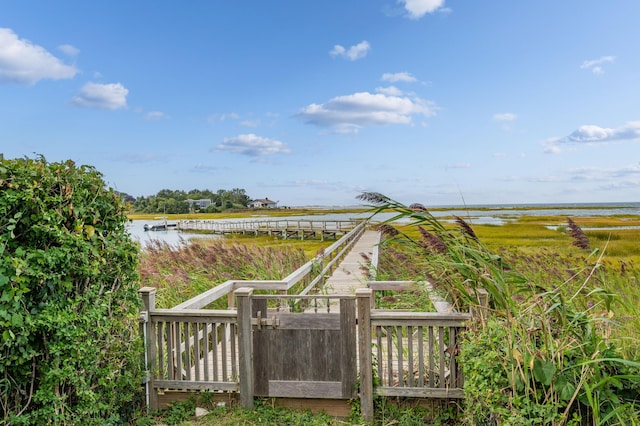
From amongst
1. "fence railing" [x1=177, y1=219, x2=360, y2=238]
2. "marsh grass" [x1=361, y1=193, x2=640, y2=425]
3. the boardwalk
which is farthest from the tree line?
"marsh grass" [x1=361, y1=193, x2=640, y2=425]

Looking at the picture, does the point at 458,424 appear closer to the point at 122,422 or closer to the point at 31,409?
the point at 122,422

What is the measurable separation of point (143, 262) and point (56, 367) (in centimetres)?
623

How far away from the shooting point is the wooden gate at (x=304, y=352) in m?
3.56

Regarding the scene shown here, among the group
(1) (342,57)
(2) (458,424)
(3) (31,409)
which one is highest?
(1) (342,57)

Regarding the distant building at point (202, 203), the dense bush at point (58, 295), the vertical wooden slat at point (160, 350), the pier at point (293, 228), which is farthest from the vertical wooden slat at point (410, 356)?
the distant building at point (202, 203)

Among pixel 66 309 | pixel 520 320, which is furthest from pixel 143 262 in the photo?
pixel 520 320

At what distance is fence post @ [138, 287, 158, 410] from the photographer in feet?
12.3

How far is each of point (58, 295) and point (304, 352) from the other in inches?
79.3

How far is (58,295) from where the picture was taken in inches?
110

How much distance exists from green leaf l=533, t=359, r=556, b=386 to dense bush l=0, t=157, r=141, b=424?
299 cm

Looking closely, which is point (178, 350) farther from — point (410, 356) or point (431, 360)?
point (431, 360)

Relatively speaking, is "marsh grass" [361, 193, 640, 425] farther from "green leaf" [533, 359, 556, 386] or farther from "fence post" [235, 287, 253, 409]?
"fence post" [235, 287, 253, 409]

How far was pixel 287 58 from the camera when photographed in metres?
15.4

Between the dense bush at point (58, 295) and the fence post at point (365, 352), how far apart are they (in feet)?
6.64
